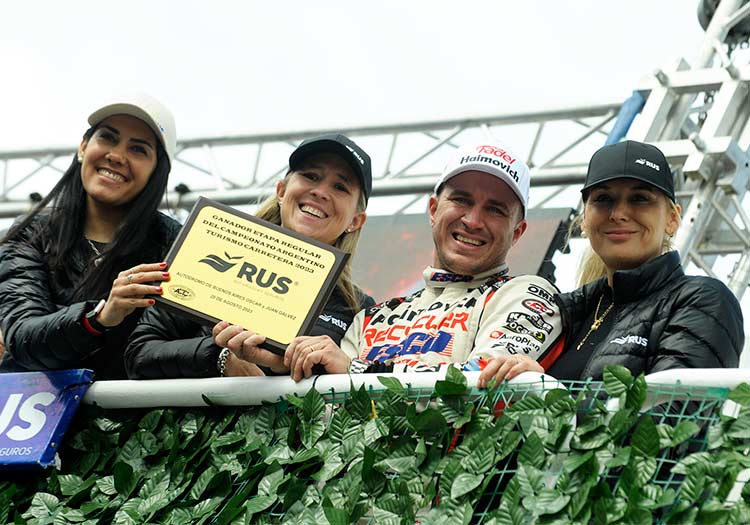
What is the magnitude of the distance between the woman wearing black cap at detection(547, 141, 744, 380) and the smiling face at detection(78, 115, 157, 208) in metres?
1.37

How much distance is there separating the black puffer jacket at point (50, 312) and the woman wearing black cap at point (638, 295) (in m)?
1.20

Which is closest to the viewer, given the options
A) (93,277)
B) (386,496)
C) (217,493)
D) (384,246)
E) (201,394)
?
(386,496)

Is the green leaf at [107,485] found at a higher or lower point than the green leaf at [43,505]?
higher

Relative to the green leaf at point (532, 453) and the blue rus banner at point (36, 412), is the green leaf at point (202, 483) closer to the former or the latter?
the blue rus banner at point (36, 412)

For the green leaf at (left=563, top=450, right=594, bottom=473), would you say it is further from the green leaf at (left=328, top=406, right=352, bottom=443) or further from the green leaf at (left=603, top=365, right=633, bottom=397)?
the green leaf at (left=328, top=406, right=352, bottom=443)

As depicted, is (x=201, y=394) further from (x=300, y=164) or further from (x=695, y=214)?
(x=695, y=214)

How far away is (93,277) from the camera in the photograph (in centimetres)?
339

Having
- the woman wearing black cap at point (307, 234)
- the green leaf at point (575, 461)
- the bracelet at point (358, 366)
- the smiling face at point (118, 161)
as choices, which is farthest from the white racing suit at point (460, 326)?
the smiling face at point (118, 161)

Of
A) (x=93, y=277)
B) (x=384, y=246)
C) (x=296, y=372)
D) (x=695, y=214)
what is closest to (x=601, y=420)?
(x=296, y=372)

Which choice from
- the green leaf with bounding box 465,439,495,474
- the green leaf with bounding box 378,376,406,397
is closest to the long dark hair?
the green leaf with bounding box 378,376,406,397

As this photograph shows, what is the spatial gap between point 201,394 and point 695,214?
4619mm

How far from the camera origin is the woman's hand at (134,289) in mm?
2820

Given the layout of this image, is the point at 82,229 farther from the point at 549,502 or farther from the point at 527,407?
the point at 549,502

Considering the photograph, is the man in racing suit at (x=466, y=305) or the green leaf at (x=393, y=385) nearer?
the green leaf at (x=393, y=385)
